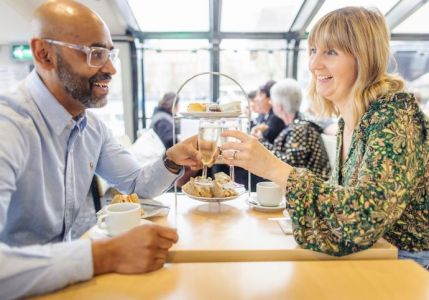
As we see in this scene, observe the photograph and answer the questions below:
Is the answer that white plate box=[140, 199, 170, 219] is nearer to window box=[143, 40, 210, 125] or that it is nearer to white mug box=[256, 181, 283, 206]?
white mug box=[256, 181, 283, 206]

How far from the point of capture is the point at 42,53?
124cm

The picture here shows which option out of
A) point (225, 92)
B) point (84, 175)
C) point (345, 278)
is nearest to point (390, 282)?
point (345, 278)

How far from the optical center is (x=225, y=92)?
15.8 ft

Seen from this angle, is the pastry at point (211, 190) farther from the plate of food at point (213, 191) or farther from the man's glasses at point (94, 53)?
the man's glasses at point (94, 53)

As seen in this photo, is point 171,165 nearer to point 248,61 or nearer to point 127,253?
point 127,253

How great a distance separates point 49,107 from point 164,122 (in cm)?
287

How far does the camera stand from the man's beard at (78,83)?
125cm

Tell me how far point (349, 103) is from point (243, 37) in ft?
11.7

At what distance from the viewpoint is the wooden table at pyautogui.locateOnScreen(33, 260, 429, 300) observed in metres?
0.78

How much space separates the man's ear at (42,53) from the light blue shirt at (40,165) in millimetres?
60

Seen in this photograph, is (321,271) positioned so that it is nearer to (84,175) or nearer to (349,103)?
(349,103)

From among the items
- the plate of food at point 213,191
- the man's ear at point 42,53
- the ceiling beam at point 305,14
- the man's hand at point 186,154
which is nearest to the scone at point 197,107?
the man's hand at point 186,154

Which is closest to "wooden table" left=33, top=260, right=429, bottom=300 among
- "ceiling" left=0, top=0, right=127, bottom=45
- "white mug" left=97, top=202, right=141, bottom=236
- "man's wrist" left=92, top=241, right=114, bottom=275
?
"man's wrist" left=92, top=241, right=114, bottom=275

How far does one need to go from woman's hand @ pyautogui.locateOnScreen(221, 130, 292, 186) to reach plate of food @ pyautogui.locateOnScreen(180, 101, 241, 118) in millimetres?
318
